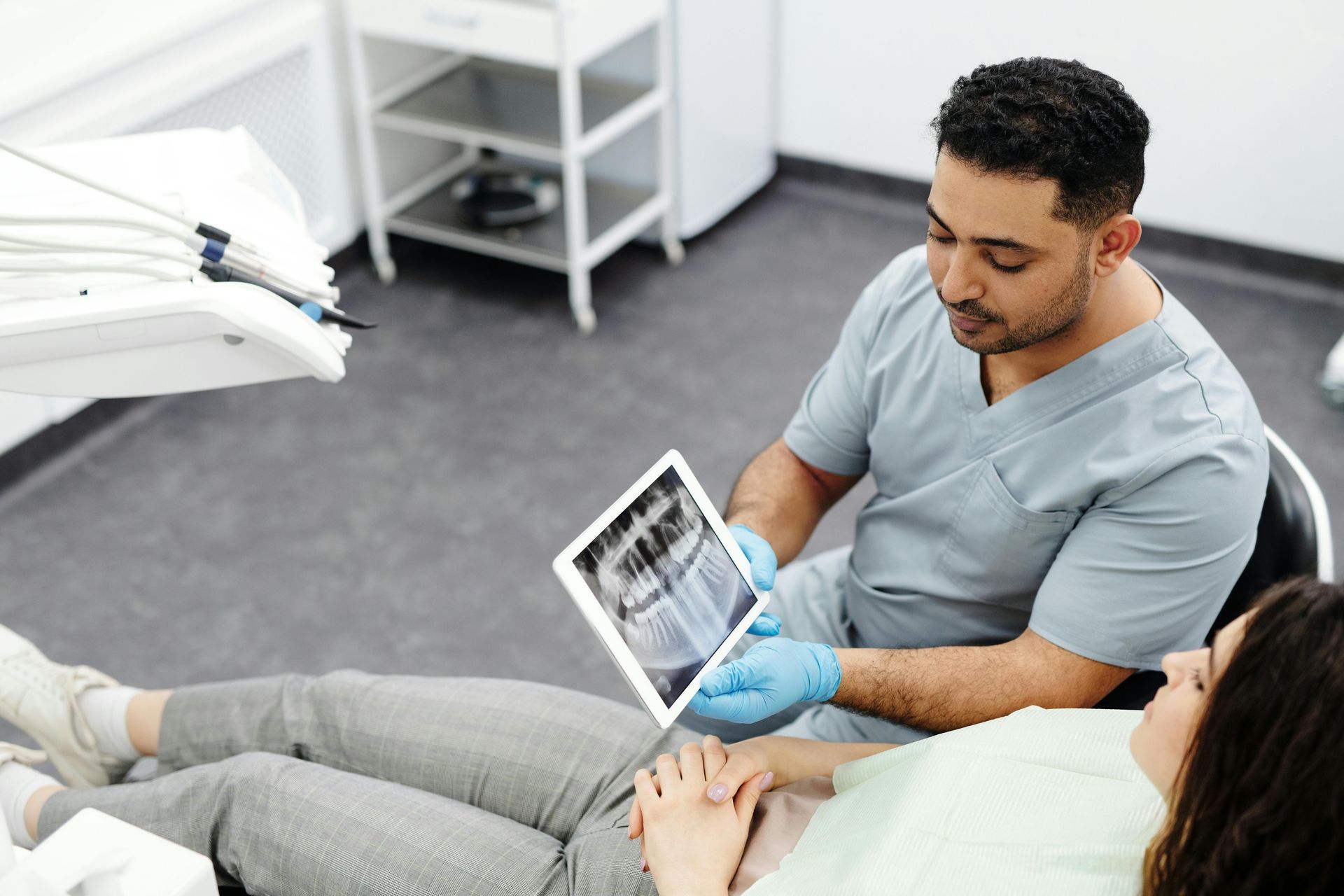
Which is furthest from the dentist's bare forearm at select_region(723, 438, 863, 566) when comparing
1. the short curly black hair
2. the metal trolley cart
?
the metal trolley cart

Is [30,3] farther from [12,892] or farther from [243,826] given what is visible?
[12,892]

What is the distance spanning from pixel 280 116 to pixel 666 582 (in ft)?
5.95

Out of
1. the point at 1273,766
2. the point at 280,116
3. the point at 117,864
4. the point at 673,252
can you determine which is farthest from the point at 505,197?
the point at 1273,766

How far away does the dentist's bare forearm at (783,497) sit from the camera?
1.37 meters

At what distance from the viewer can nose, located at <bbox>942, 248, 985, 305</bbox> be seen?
3.61 feet

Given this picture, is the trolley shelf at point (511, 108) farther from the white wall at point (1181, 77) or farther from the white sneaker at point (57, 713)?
the white sneaker at point (57, 713)

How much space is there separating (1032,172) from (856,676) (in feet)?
1.55

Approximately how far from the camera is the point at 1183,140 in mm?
2703

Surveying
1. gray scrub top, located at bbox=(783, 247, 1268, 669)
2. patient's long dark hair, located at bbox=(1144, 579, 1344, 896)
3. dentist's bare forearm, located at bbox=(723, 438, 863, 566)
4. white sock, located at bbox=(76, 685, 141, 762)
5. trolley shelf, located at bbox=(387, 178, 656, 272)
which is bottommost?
trolley shelf, located at bbox=(387, 178, 656, 272)

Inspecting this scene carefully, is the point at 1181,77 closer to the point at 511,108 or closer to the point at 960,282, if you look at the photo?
the point at 511,108

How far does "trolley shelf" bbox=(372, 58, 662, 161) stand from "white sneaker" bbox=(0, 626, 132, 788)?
1394 millimetres

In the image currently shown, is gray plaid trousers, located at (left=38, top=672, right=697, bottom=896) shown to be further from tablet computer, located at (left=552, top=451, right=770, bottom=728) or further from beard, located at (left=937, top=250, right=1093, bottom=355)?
beard, located at (left=937, top=250, right=1093, bottom=355)

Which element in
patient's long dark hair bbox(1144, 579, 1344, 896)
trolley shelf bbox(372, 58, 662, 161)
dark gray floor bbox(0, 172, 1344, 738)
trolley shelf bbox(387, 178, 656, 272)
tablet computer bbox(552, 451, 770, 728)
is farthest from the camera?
trolley shelf bbox(387, 178, 656, 272)

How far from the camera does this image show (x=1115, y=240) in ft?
3.55
